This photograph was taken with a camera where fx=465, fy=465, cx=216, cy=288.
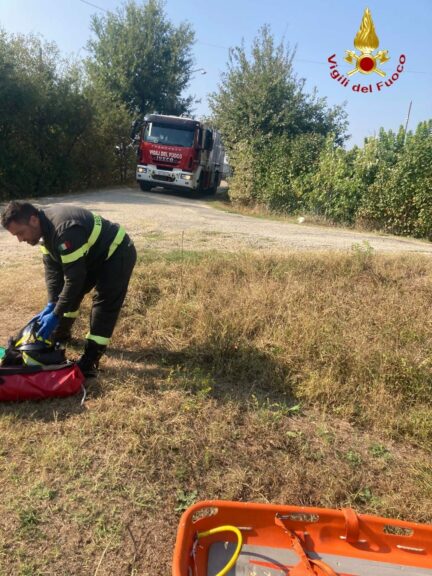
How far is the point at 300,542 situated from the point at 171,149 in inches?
583

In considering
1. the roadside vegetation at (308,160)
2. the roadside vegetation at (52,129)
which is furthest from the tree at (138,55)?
the roadside vegetation at (308,160)

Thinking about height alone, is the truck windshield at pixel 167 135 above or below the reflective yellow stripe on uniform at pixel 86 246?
above

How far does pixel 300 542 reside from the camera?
2.31 m

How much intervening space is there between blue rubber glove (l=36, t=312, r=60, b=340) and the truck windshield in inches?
526

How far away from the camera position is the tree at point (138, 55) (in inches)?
1024

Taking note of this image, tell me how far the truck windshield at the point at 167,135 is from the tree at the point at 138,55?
438 inches

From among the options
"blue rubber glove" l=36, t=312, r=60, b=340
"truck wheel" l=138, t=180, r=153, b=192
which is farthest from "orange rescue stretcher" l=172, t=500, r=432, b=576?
"truck wheel" l=138, t=180, r=153, b=192

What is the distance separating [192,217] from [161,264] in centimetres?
567

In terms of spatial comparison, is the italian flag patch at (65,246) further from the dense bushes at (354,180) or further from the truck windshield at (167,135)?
the truck windshield at (167,135)

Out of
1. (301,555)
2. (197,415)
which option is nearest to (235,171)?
(197,415)

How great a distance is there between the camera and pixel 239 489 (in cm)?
278

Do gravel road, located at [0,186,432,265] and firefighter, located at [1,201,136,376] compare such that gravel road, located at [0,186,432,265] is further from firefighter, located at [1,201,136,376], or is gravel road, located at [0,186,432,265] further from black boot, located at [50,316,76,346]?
firefighter, located at [1,201,136,376]

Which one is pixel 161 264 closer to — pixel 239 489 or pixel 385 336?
pixel 385 336

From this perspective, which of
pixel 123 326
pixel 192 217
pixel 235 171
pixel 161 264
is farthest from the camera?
pixel 235 171
